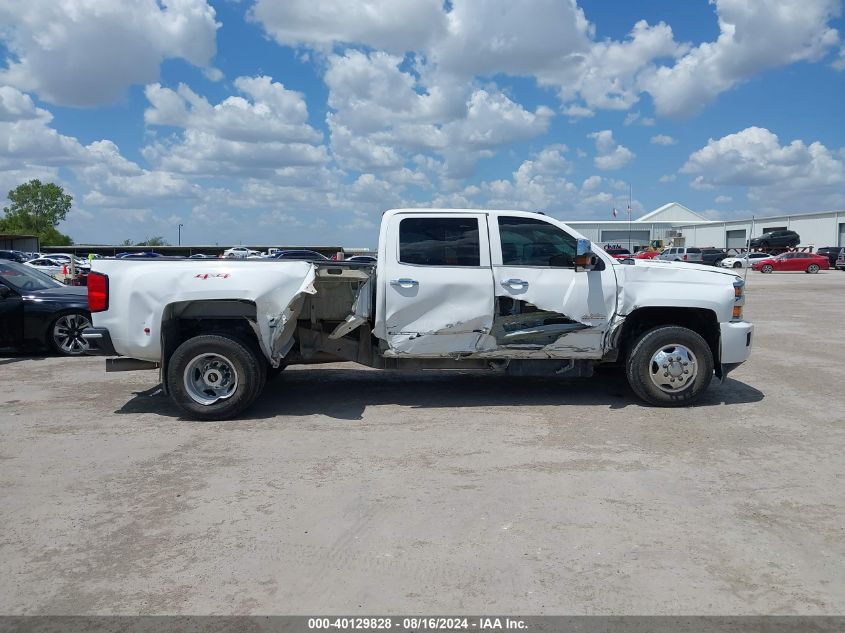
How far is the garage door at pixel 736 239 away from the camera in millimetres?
78688

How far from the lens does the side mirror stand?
270 inches

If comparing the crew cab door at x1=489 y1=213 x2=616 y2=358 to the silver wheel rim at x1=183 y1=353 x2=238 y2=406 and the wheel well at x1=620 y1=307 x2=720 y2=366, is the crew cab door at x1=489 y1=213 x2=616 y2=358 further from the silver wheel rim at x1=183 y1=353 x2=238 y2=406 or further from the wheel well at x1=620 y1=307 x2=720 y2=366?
the silver wheel rim at x1=183 y1=353 x2=238 y2=406

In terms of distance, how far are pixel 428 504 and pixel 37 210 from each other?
391 ft

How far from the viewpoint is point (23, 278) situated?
35.9 feet

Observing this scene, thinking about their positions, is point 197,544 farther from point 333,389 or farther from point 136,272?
point 333,389

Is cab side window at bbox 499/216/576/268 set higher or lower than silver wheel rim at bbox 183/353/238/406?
higher

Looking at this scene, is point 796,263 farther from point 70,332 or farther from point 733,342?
point 70,332

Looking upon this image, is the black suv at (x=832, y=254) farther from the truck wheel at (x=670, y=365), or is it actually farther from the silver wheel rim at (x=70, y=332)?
the silver wheel rim at (x=70, y=332)

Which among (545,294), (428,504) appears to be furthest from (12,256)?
(428,504)

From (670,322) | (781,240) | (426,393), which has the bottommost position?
(426,393)

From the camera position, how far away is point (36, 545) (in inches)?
162

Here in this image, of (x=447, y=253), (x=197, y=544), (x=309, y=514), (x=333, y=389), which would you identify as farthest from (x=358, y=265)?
(x=197, y=544)

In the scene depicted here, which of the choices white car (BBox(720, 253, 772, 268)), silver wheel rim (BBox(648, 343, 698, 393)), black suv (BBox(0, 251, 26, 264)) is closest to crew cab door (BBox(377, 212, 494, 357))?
silver wheel rim (BBox(648, 343, 698, 393))

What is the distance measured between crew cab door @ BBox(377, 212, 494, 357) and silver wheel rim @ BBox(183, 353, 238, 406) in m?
1.55
